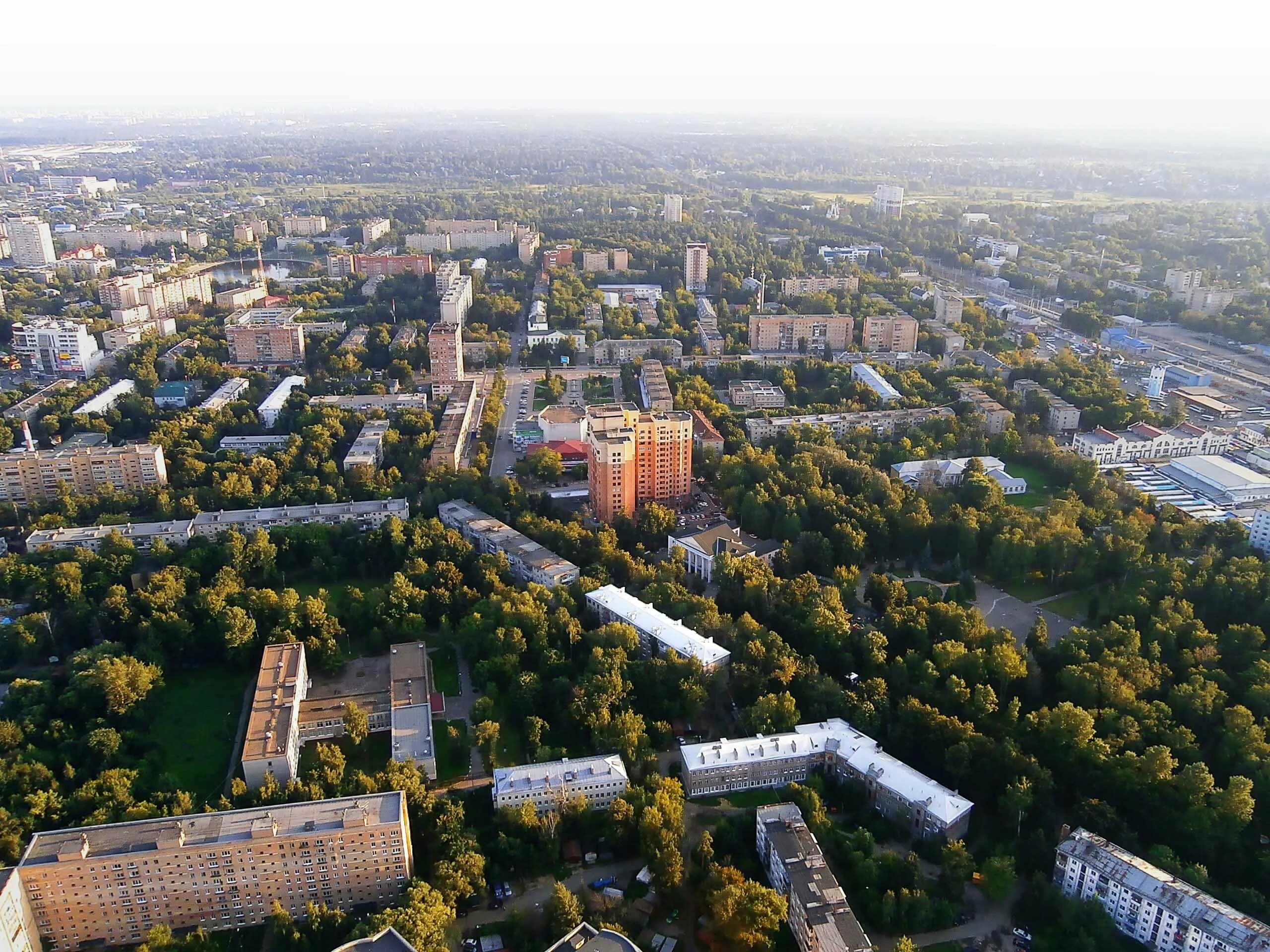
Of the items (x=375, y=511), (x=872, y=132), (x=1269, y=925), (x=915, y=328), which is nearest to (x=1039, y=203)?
(x=915, y=328)

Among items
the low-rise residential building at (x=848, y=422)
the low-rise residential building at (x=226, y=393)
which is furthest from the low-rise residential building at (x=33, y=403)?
the low-rise residential building at (x=848, y=422)

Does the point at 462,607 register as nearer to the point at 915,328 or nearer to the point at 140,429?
the point at 140,429

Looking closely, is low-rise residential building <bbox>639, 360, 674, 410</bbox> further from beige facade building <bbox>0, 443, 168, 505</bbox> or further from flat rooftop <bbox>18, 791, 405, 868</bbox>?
flat rooftop <bbox>18, 791, 405, 868</bbox>

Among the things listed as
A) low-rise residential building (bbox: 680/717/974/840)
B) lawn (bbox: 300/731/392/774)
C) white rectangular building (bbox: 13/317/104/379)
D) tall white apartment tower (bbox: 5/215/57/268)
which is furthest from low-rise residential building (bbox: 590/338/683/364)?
tall white apartment tower (bbox: 5/215/57/268)

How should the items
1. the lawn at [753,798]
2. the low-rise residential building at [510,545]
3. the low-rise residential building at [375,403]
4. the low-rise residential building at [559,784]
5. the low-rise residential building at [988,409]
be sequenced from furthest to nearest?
the low-rise residential building at [375,403] < the low-rise residential building at [988,409] < the low-rise residential building at [510,545] < the lawn at [753,798] < the low-rise residential building at [559,784]

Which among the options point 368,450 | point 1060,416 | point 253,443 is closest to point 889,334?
point 1060,416

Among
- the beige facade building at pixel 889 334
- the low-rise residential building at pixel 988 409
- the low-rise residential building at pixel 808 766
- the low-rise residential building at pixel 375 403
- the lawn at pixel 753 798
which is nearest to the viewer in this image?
the low-rise residential building at pixel 808 766

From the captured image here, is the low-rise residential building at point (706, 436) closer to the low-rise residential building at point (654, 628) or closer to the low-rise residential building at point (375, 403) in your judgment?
the low-rise residential building at point (654, 628)
